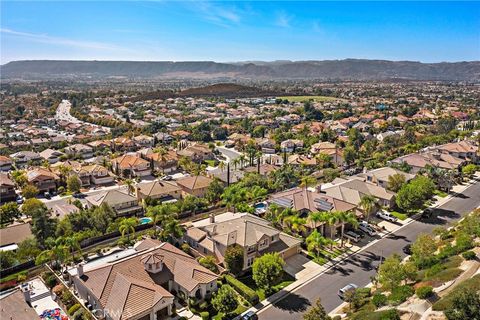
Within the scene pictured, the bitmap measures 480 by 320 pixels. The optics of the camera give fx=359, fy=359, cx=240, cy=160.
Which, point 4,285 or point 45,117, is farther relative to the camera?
point 45,117

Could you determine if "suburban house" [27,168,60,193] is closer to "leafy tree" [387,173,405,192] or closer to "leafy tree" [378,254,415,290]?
"leafy tree" [378,254,415,290]

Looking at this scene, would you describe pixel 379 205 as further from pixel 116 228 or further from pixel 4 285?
pixel 4 285

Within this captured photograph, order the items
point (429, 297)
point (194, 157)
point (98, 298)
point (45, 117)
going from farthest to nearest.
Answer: point (45, 117) → point (194, 157) → point (98, 298) → point (429, 297)

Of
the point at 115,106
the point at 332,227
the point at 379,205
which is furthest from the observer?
the point at 115,106

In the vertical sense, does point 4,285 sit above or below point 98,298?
below

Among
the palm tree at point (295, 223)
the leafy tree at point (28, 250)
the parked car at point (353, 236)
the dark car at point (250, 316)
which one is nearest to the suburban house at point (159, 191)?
the leafy tree at point (28, 250)

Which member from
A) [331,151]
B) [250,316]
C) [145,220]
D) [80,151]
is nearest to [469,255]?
[250,316]

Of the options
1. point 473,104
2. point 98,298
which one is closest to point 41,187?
point 98,298
